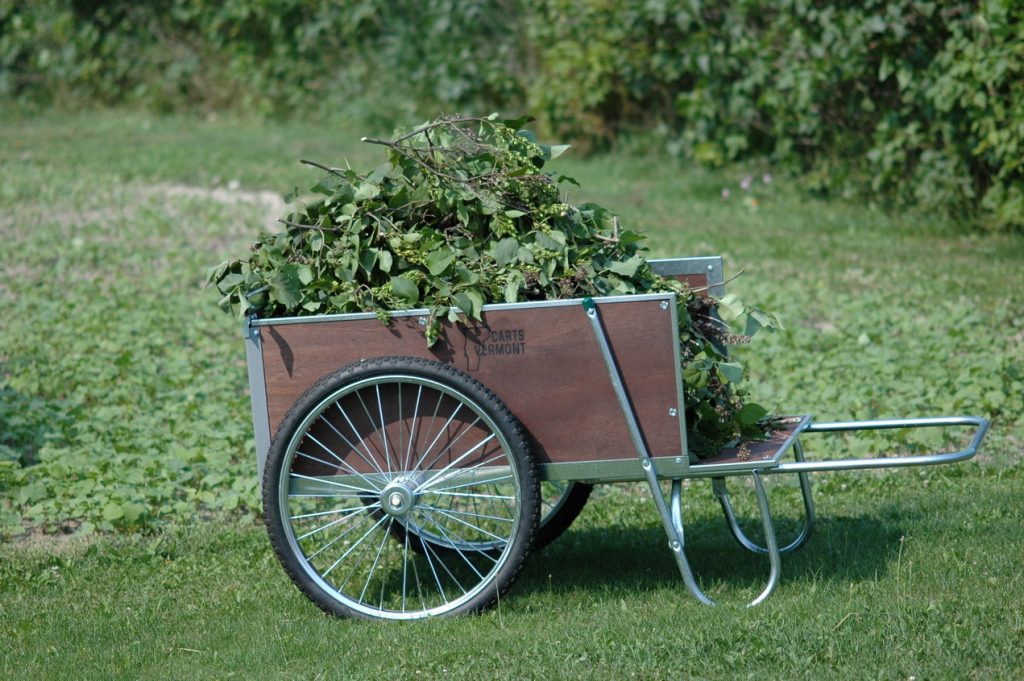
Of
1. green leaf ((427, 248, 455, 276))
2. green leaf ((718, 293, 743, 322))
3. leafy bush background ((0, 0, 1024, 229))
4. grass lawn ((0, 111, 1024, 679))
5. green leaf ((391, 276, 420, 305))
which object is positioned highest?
leafy bush background ((0, 0, 1024, 229))

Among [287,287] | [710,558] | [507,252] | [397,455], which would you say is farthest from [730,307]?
[287,287]

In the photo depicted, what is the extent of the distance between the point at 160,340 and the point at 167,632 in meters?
3.62

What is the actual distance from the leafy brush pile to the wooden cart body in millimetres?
104

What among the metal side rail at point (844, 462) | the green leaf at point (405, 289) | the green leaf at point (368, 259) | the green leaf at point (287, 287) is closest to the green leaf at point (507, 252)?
the green leaf at point (405, 289)

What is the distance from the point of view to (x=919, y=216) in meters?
9.89

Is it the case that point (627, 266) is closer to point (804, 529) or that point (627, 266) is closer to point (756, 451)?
point (756, 451)

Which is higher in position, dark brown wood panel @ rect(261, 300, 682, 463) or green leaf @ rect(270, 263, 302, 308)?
green leaf @ rect(270, 263, 302, 308)

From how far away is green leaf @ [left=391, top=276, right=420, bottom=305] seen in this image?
3613 mm

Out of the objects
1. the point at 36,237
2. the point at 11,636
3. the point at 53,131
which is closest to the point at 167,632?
the point at 11,636

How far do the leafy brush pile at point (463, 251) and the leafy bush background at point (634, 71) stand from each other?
5731mm

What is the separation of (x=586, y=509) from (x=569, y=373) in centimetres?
155

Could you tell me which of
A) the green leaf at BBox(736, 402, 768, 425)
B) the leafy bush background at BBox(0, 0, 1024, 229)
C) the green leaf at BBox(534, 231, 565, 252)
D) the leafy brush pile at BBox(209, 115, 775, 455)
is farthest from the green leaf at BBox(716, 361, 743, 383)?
the leafy bush background at BBox(0, 0, 1024, 229)

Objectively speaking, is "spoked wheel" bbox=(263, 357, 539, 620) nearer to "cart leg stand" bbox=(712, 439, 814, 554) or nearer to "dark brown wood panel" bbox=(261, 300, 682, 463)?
"dark brown wood panel" bbox=(261, 300, 682, 463)

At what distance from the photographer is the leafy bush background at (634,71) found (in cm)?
923
